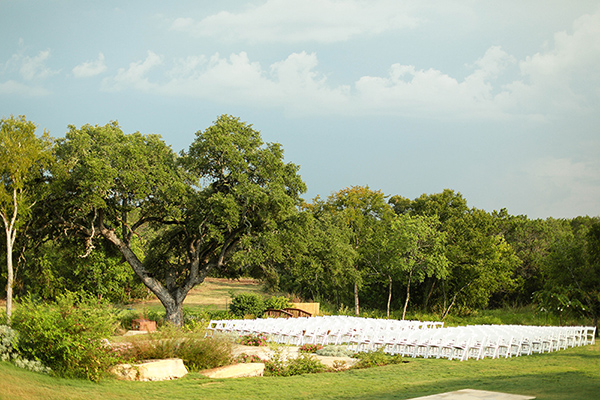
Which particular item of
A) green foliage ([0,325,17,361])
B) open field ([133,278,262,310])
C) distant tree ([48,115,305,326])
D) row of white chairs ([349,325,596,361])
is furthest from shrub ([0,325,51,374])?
open field ([133,278,262,310])

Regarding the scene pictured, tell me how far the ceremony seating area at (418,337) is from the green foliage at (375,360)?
0.63 metres

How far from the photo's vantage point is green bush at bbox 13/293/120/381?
857cm

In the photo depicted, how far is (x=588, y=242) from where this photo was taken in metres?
24.2

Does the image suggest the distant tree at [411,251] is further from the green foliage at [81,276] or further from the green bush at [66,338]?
the green bush at [66,338]

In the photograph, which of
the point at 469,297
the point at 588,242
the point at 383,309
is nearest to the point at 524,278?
the point at 469,297

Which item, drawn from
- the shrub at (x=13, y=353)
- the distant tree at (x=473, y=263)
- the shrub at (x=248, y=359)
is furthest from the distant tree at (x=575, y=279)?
the shrub at (x=13, y=353)

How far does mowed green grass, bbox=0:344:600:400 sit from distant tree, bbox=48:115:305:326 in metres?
12.1

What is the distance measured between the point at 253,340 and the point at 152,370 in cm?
690

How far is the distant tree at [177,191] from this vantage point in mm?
21109

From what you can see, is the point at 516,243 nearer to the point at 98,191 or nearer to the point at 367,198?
the point at 367,198

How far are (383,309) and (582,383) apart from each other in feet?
91.2

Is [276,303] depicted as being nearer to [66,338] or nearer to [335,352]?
[335,352]

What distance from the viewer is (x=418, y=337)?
1410 centimetres

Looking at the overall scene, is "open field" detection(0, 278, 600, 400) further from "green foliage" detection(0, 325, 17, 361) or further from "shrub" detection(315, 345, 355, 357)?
"shrub" detection(315, 345, 355, 357)
